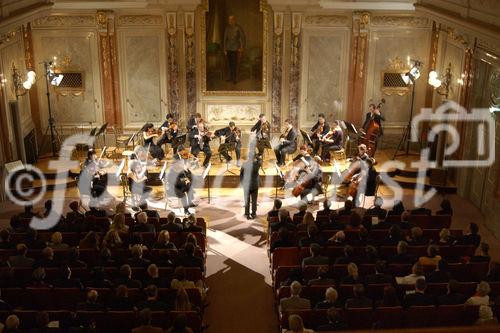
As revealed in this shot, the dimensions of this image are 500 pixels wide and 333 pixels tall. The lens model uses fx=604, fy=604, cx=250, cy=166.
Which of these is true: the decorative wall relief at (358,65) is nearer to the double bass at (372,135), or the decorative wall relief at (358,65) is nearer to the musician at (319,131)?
the double bass at (372,135)

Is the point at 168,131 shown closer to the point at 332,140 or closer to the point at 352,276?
the point at 332,140

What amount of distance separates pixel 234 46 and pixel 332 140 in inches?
147

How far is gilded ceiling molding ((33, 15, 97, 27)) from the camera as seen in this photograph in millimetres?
16219

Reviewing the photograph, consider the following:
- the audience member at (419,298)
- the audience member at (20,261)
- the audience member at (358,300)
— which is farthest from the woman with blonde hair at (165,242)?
the audience member at (419,298)

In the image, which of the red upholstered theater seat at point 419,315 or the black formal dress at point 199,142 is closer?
the red upholstered theater seat at point 419,315

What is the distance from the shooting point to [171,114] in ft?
52.6

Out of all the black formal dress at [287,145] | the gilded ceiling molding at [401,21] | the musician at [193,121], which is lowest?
the black formal dress at [287,145]

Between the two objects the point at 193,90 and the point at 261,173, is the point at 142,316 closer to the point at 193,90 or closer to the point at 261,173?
the point at 261,173

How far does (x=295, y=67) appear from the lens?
16734mm

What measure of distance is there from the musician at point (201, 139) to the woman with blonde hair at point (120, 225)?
545 cm

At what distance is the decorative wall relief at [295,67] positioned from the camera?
16328 mm

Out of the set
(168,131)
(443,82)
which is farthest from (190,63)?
(443,82)

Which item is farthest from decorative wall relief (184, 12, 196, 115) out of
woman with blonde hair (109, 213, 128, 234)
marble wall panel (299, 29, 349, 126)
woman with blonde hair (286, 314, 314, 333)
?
woman with blonde hair (286, 314, 314, 333)

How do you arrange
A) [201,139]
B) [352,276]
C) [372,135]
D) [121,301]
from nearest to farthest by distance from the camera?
1. [121,301]
2. [352,276]
3. [201,139]
4. [372,135]
